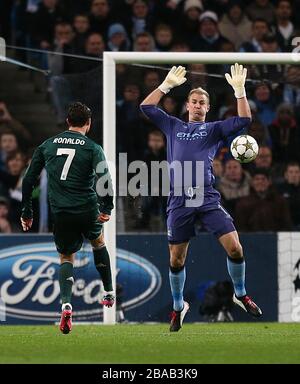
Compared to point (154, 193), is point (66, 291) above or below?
below

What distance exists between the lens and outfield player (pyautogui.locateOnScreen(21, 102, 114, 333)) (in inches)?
400

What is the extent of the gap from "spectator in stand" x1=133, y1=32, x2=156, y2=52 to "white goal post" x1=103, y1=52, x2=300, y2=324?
135 inches

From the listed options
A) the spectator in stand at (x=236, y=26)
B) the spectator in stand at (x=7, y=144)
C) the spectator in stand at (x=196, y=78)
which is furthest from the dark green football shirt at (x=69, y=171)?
the spectator in stand at (x=236, y=26)

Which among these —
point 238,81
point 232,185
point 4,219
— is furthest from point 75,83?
point 238,81

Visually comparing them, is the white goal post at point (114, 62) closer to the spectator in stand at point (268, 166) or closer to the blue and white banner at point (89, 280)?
the blue and white banner at point (89, 280)

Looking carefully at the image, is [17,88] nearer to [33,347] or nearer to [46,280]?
[46,280]

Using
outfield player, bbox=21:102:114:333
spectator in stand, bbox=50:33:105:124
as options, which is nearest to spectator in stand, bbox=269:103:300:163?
spectator in stand, bbox=50:33:105:124

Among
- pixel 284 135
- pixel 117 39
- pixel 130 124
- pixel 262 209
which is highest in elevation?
pixel 117 39

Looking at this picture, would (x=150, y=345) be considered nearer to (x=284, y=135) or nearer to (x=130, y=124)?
(x=130, y=124)

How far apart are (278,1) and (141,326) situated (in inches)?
290

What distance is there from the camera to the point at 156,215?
1356 cm

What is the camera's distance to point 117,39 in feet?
54.6

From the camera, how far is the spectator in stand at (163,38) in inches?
651

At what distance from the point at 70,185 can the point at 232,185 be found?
13.7 ft
